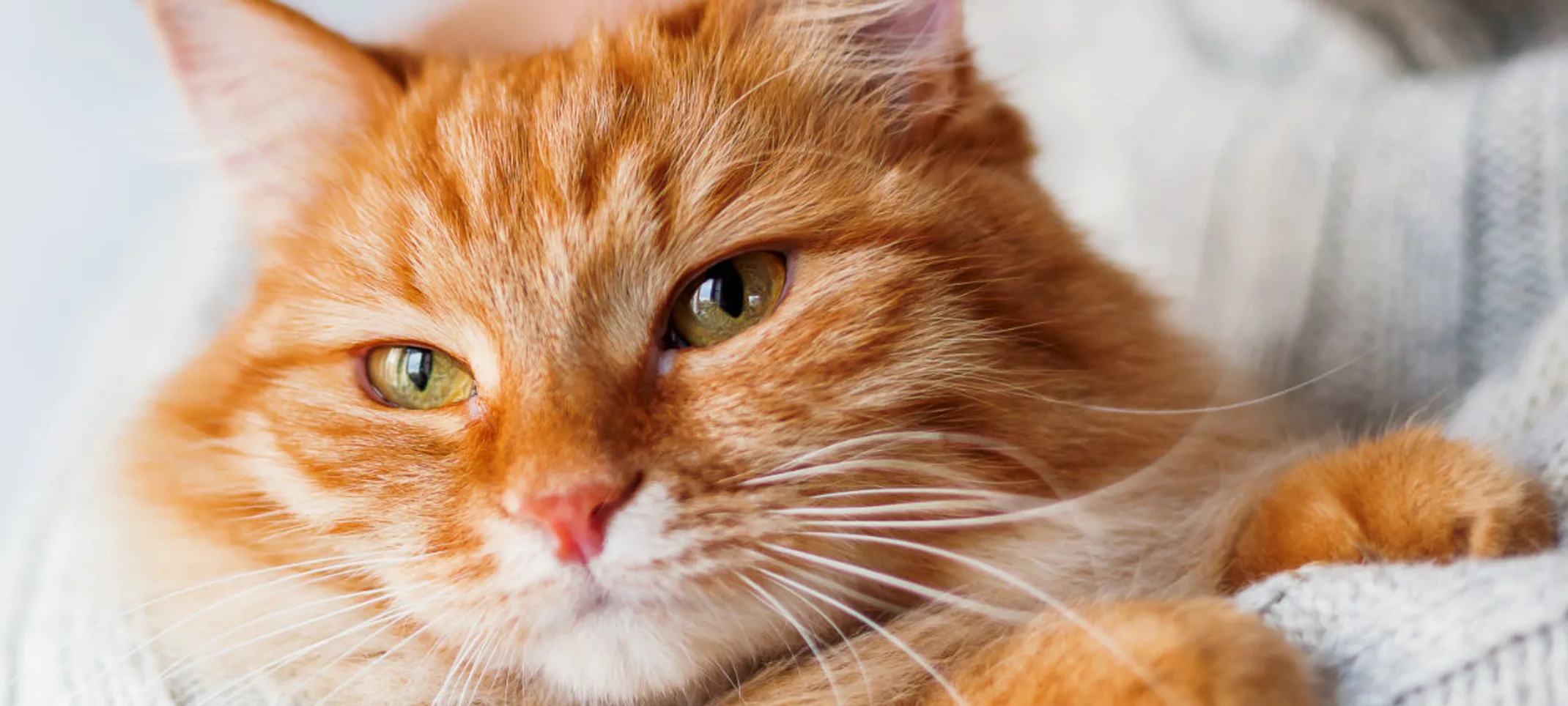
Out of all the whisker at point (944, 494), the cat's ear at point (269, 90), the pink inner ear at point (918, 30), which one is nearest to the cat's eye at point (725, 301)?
the whisker at point (944, 494)

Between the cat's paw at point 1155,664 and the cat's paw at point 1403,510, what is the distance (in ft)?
0.63

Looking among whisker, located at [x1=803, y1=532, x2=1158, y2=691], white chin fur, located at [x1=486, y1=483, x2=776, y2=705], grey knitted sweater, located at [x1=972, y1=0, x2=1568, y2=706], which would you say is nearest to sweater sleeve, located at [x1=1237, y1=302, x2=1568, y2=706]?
grey knitted sweater, located at [x1=972, y1=0, x2=1568, y2=706]

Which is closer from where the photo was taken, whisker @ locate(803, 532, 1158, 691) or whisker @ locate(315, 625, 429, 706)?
whisker @ locate(803, 532, 1158, 691)

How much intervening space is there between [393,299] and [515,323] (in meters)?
0.18

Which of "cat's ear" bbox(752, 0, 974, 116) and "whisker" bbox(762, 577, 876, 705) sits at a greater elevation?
"cat's ear" bbox(752, 0, 974, 116)

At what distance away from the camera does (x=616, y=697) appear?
3.06 ft

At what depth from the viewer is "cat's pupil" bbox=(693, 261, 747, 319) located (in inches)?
38.6

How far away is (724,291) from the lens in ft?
3.22

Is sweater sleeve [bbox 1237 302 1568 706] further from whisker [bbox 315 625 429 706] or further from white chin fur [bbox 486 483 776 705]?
whisker [bbox 315 625 429 706]

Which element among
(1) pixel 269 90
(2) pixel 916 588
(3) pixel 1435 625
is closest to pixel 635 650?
(2) pixel 916 588

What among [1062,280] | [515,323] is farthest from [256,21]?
[1062,280]

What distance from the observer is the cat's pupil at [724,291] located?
979mm

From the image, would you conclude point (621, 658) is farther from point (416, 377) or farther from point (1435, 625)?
point (1435, 625)

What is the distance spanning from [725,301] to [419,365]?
334 millimetres
